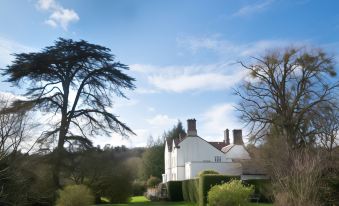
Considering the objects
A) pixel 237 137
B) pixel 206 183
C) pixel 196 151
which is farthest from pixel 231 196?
pixel 237 137

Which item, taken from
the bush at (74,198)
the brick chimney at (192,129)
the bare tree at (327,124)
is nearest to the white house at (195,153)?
the brick chimney at (192,129)

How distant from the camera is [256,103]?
122 feet

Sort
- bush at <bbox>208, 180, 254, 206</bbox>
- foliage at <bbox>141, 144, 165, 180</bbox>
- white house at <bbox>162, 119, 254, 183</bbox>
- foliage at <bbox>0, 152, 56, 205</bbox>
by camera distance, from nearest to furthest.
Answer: foliage at <bbox>0, 152, 56, 205</bbox> < bush at <bbox>208, 180, 254, 206</bbox> < white house at <bbox>162, 119, 254, 183</bbox> < foliage at <bbox>141, 144, 165, 180</bbox>

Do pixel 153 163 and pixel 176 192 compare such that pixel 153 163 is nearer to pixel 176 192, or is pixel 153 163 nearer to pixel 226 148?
pixel 226 148

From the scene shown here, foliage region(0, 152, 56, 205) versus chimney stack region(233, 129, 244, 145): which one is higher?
chimney stack region(233, 129, 244, 145)

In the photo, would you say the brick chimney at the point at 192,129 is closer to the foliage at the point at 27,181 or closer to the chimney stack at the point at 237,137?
the chimney stack at the point at 237,137

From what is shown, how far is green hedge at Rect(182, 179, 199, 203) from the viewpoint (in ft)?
102

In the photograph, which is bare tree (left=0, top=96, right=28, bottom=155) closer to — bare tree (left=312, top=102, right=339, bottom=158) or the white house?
bare tree (left=312, top=102, right=339, bottom=158)

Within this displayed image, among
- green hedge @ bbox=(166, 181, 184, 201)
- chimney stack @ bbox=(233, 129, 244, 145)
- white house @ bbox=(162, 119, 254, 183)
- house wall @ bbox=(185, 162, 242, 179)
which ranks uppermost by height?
chimney stack @ bbox=(233, 129, 244, 145)

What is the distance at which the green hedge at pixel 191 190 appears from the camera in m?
31.1

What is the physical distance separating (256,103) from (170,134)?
39960 millimetres

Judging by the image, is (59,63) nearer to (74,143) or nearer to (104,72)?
(104,72)

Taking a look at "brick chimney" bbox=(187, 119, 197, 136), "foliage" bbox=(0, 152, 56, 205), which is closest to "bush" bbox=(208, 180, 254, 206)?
"foliage" bbox=(0, 152, 56, 205)

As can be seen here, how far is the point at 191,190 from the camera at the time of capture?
109ft
